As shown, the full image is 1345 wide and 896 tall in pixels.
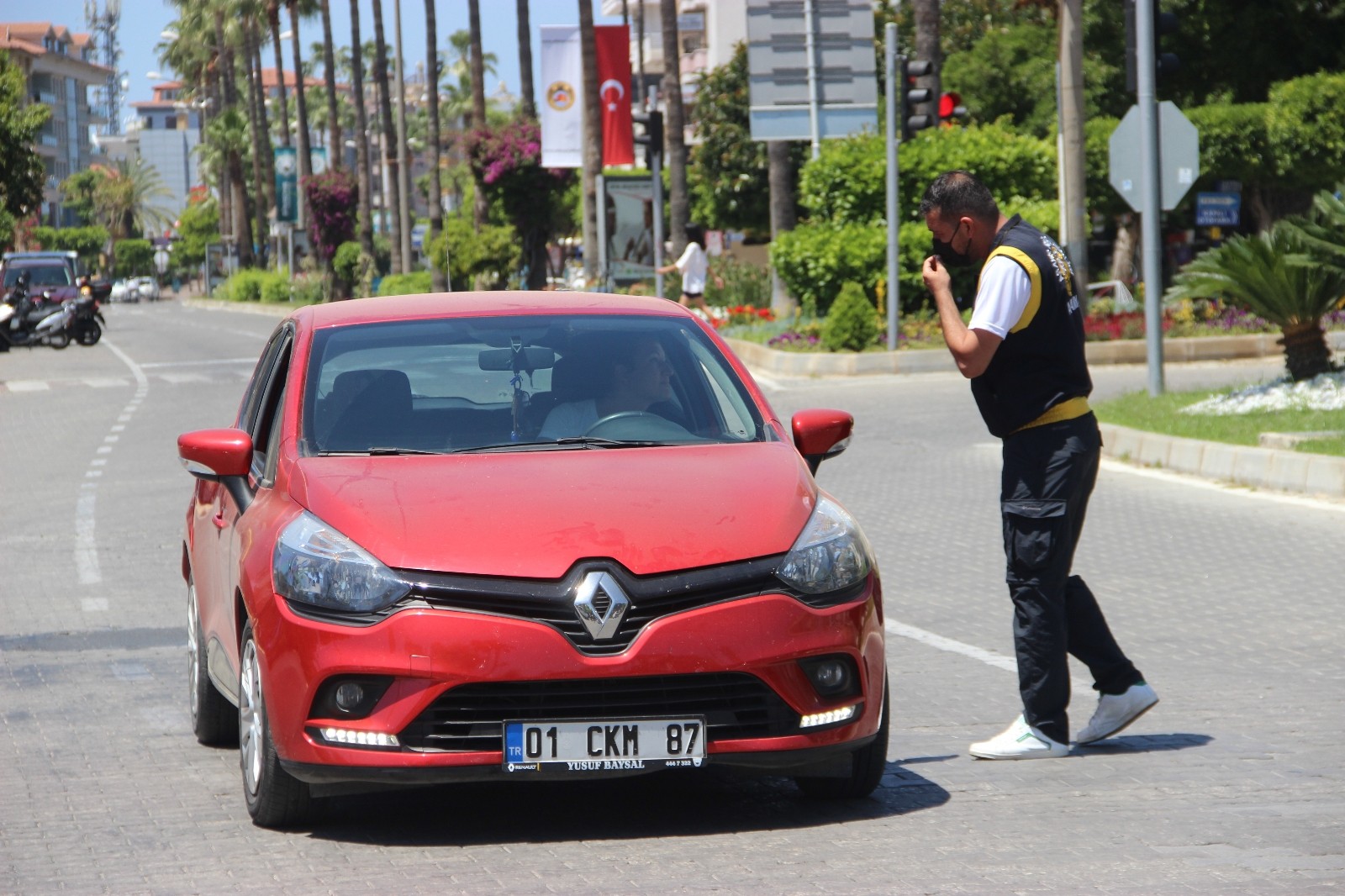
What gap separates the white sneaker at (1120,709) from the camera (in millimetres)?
6504

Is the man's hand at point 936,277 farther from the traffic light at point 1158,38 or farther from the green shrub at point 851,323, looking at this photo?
the green shrub at point 851,323

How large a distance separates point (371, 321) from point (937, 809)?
2352mm

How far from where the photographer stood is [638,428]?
6074 mm

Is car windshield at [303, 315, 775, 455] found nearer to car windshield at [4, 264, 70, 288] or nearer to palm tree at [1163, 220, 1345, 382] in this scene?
palm tree at [1163, 220, 1345, 382]

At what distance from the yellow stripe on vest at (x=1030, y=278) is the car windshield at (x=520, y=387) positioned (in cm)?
86

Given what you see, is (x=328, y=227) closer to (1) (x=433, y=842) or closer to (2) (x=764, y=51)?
(2) (x=764, y=51)

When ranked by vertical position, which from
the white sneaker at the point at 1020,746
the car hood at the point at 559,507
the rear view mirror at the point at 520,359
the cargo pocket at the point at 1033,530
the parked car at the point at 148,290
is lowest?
the parked car at the point at 148,290

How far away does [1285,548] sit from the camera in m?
11.4

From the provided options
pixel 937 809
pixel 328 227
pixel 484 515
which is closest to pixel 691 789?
pixel 937 809

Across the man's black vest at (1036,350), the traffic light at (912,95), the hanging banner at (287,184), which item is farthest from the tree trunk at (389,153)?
the man's black vest at (1036,350)

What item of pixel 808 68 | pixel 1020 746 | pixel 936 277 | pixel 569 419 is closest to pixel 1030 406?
pixel 936 277

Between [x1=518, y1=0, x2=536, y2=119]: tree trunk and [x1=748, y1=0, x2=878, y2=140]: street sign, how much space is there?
27.4 m

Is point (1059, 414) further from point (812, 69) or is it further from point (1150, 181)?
point (812, 69)

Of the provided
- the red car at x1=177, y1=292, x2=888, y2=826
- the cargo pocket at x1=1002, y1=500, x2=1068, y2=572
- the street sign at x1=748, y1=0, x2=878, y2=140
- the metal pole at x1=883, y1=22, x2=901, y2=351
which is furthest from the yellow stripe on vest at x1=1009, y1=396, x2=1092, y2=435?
the street sign at x1=748, y1=0, x2=878, y2=140
